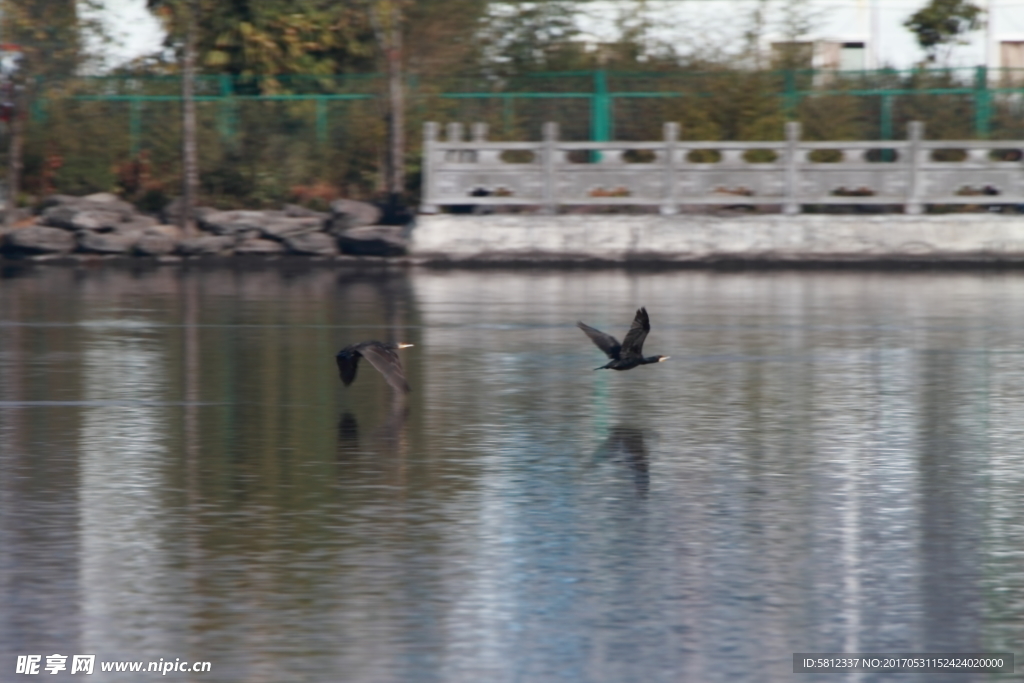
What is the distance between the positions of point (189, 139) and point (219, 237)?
294 cm

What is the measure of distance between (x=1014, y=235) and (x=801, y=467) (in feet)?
58.8

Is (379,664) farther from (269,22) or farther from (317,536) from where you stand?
(269,22)

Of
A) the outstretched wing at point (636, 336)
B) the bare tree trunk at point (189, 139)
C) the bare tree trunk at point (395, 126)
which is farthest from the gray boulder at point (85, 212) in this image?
the outstretched wing at point (636, 336)

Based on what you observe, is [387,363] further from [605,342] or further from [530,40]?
[530,40]

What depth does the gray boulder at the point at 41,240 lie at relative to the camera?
92.7 ft

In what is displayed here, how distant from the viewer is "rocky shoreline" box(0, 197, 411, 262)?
28.0 m

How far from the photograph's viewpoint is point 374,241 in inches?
1094

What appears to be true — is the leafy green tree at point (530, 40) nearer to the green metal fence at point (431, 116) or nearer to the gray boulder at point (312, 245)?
the green metal fence at point (431, 116)

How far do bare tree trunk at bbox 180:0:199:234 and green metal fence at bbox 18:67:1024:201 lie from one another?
107 cm

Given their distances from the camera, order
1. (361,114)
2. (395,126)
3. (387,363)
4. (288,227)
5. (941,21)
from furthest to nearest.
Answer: (941,21)
(361,114)
(395,126)
(288,227)
(387,363)

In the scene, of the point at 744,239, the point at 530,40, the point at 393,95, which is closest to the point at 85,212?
the point at 393,95

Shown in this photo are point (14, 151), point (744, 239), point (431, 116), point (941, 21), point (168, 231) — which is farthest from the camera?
point (941, 21)

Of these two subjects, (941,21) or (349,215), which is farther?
(941,21)

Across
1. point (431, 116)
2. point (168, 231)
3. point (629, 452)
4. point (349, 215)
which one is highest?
point (431, 116)
